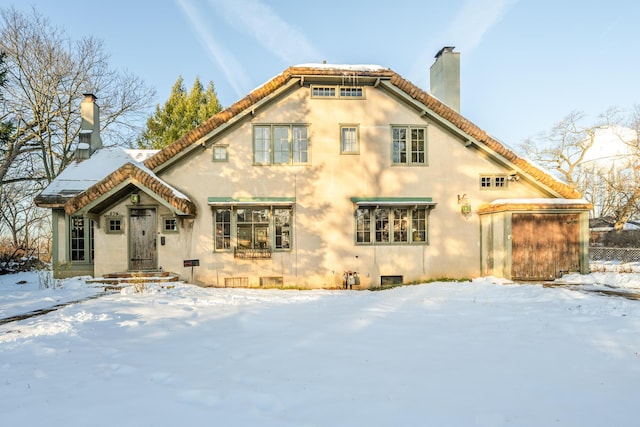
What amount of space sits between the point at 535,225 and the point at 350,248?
6.40 m

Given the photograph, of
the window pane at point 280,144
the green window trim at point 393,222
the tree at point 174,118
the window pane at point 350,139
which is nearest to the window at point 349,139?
the window pane at point 350,139

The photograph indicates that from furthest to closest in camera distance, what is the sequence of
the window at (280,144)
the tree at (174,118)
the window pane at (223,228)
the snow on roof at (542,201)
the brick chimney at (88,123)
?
the tree at (174,118), the brick chimney at (88,123), the window at (280,144), the window pane at (223,228), the snow on roof at (542,201)

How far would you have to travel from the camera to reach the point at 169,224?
12.5 metres

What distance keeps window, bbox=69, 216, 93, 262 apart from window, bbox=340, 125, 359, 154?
394 inches

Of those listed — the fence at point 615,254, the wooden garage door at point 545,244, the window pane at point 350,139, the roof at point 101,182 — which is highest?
the window pane at point 350,139

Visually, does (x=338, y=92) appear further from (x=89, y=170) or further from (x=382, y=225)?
(x=89, y=170)

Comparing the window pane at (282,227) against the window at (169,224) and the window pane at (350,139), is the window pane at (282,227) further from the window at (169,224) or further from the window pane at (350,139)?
the window at (169,224)

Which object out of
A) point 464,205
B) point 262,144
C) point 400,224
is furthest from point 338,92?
point 464,205

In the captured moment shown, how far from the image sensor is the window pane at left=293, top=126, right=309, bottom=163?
42.6 ft

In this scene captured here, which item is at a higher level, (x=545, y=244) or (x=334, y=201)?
(x=334, y=201)

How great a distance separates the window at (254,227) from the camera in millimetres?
12781

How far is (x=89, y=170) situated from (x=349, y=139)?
1043 cm

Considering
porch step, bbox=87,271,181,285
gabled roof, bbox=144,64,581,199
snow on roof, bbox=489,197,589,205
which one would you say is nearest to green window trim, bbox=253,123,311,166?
gabled roof, bbox=144,64,581,199

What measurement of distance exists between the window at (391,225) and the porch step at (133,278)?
6.79 meters
